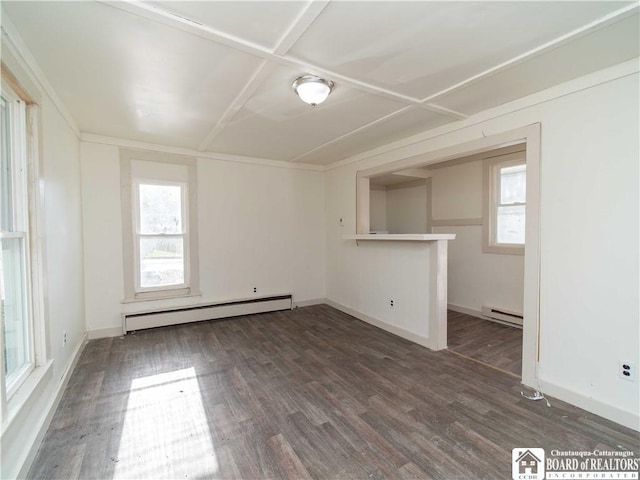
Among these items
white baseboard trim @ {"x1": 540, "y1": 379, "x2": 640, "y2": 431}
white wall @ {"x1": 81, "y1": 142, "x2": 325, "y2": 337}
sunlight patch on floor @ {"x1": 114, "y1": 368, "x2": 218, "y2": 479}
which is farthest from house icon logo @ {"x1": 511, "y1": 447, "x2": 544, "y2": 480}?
white wall @ {"x1": 81, "y1": 142, "x2": 325, "y2": 337}

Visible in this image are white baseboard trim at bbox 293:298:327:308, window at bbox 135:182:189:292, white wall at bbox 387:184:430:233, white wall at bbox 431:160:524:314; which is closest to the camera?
window at bbox 135:182:189:292

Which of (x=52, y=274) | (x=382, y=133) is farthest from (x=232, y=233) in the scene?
(x=382, y=133)

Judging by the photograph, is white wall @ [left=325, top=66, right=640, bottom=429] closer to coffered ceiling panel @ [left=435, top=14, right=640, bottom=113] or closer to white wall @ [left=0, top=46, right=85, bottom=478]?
coffered ceiling panel @ [left=435, top=14, right=640, bottom=113]

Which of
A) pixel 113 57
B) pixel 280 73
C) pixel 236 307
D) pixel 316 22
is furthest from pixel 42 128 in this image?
pixel 236 307

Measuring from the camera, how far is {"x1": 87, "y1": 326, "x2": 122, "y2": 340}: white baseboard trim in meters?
3.70

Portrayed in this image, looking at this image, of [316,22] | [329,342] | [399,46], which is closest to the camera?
[316,22]

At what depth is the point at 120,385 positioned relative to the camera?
8.55ft

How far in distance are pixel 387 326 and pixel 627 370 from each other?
2295mm

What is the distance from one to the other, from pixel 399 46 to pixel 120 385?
346 centimetres

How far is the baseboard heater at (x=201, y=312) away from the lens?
12.8 feet

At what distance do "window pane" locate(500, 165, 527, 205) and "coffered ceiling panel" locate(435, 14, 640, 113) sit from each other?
1982mm

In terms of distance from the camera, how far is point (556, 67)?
6.82 feet

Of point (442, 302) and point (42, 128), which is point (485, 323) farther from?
point (42, 128)

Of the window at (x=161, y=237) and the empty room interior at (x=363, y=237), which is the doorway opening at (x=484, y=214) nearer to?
the empty room interior at (x=363, y=237)
